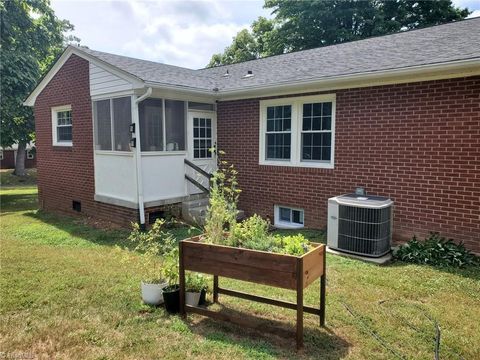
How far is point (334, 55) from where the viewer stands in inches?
333

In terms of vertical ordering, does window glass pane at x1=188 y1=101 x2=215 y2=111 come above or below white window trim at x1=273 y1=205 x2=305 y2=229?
above

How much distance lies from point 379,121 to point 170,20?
19.2 ft

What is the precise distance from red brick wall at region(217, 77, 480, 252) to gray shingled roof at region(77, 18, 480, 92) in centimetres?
45

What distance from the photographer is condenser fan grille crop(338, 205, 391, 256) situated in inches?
223

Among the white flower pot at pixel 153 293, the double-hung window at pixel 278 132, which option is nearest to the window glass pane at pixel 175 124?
the double-hung window at pixel 278 132

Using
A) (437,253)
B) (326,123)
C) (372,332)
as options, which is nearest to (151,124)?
(326,123)

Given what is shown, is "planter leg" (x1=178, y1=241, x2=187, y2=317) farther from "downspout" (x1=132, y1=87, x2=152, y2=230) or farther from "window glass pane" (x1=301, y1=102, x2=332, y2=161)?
"window glass pane" (x1=301, y1=102, x2=332, y2=161)

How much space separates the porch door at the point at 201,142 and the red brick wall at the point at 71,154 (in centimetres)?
190

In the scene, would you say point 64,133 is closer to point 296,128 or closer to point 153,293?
point 296,128

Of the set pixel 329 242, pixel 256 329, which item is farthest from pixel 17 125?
pixel 256 329

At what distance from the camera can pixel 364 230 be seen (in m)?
5.73

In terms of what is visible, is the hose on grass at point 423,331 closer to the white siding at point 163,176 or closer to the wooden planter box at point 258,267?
the wooden planter box at point 258,267

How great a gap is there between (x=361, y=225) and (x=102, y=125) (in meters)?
6.65

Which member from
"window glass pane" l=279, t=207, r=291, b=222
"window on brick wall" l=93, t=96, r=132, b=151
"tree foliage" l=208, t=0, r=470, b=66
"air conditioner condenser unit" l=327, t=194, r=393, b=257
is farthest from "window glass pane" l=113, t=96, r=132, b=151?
"tree foliage" l=208, t=0, r=470, b=66
